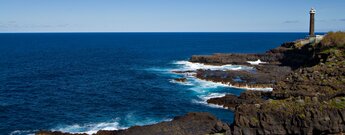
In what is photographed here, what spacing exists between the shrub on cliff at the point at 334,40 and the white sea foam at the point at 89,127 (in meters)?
46.0

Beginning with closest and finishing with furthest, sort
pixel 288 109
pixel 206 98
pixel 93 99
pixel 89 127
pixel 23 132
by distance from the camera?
pixel 288 109, pixel 23 132, pixel 89 127, pixel 206 98, pixel 93 99

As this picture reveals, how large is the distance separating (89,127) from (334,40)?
172 feet

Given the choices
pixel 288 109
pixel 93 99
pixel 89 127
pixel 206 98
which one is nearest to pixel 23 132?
pixel 89 127

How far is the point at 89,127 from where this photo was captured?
44.6 meters

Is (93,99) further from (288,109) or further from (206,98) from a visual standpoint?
(288,109)

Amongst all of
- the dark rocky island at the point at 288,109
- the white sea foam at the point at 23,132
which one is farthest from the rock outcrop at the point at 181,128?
the white sea foam at the point at 23,132

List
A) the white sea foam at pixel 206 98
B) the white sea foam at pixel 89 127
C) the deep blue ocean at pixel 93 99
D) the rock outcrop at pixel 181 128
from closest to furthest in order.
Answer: the rock outcrop at pixel 181 128
the white sea foam at pixel 89 127
the deep blue ocean at pixel 93 99
the white sea foam at pixel 206 98

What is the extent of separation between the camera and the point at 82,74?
89750 millimetres

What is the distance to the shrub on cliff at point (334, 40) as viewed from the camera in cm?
7030

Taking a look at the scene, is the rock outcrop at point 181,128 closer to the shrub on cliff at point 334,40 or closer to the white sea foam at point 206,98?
the white sea foam at point 206,98

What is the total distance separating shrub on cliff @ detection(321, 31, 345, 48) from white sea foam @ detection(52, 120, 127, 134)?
4596 cm

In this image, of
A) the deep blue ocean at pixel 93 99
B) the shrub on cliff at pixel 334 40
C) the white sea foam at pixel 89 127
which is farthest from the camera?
the shrub on cliff at pixel 334 40

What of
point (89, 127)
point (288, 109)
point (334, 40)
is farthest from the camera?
point (334, 40)

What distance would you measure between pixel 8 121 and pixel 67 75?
132 feet
